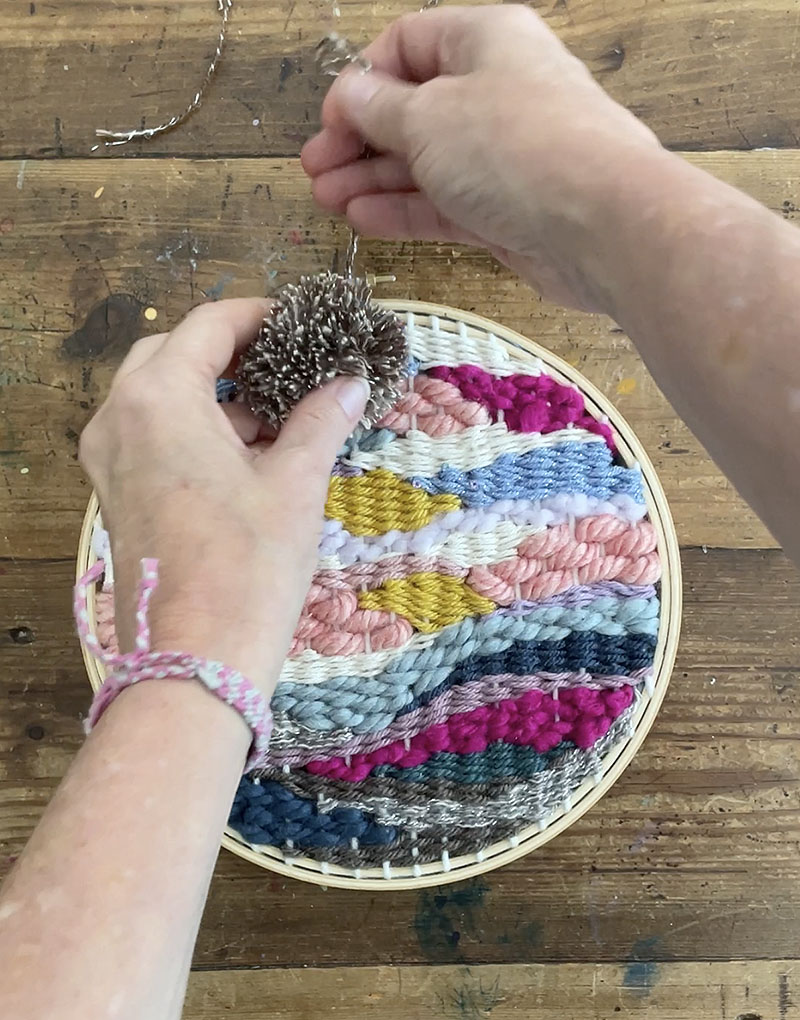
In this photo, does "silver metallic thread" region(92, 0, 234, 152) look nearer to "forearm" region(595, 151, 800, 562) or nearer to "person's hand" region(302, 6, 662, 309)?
"person's hand" region(302, 6, 662, 309)

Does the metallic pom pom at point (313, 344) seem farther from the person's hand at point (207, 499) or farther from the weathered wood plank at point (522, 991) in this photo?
the weathered wood plank at point (522, 991)

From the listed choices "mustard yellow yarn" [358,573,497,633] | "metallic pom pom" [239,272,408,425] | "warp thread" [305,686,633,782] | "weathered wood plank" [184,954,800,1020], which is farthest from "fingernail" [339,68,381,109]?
"weathered wood plank" [184,954,800,1020]

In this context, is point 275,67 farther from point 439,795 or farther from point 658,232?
point 439,795

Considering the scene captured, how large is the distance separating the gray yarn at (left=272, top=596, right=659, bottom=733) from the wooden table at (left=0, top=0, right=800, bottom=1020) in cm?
14

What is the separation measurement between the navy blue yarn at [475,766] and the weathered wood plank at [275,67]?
1.76ft

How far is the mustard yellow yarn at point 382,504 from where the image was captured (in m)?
0.63

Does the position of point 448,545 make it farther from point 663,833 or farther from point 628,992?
point 628,992

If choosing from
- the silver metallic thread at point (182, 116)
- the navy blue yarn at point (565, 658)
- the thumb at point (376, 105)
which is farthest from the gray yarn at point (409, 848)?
the silver metallic thread at point (182, 116)

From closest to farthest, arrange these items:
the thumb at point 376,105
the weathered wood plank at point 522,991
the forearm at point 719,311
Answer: the forearm at point 719,311, the thumb at point 376,105, the weathered wood plank at point 522,991

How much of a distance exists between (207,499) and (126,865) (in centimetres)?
19

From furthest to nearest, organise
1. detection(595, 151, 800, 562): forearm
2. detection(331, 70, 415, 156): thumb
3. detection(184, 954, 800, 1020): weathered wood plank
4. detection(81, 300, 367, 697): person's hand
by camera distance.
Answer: detection(184, 954, 800, 1020): weathered wood plank < detection(331, 70, 415, 156): thumb < detection(81, 300, 367, 697): person's hand < detection(595, 151, 800, 562): forearm

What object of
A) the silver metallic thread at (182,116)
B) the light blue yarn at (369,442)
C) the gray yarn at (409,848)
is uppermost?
the silver metallic thread at (182,116)

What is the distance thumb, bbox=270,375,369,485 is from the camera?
514 millimetres

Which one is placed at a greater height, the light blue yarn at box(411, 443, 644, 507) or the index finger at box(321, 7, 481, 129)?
the index finger at box(321, 7, 481, 129)
